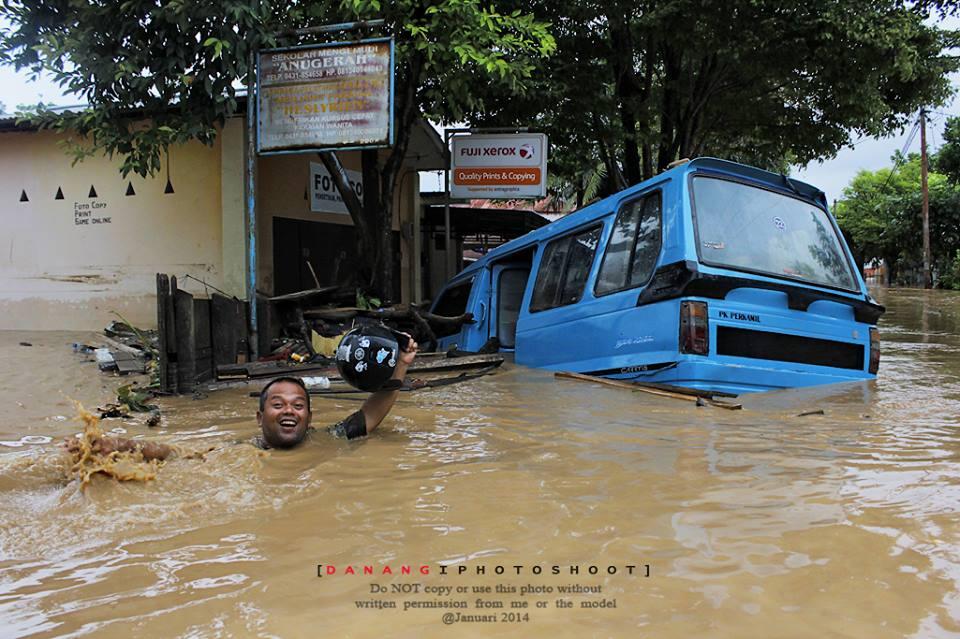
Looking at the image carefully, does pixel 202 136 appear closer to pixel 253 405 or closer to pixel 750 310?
pixel 253 405

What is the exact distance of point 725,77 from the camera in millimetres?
12375

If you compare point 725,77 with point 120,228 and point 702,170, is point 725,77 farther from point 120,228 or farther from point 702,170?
point 120,228

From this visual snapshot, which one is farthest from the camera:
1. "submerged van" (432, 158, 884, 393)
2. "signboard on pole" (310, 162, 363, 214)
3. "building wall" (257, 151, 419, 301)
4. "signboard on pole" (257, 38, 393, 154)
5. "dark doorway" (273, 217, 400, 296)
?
"signboard on pole" (310, 162, 363, 214)

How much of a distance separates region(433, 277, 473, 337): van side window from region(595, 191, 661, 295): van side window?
353 centimetres

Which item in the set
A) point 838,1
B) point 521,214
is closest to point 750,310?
point 838,1

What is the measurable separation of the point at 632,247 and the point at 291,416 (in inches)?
115

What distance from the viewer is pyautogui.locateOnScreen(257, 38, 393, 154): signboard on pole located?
7609mm

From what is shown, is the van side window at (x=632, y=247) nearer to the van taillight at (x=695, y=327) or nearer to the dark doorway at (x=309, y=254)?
the van taillight at (x=695, y=327)

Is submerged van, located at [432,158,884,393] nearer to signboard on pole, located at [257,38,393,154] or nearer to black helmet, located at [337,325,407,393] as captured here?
black helmet, located at [337,325,407,393]

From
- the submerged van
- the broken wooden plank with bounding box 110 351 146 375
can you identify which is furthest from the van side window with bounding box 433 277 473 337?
the broken wooden plank with bounding box 110 351 146 375

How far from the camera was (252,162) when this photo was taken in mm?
7785

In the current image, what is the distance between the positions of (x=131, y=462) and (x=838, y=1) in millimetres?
10026

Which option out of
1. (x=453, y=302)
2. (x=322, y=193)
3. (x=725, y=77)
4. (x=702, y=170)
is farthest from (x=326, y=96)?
(x=725, y=77)

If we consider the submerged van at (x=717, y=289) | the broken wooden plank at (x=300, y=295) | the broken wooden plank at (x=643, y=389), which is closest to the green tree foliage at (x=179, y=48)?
the broken wooden plank at (x=300, y=295)
